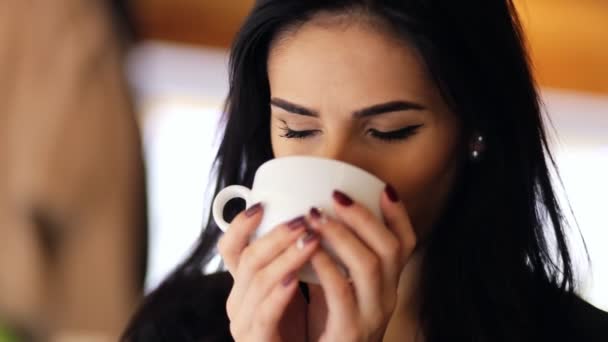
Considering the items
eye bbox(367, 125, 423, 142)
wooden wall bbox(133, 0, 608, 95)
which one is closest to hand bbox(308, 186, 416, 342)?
eye bbox(367, 125, 423, 142)

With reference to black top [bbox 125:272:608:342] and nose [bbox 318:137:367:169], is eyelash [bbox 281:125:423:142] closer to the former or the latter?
nose [bbox 318:137:367:169]

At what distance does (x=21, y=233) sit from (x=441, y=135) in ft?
1.45

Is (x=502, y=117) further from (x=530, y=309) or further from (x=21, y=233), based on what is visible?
(x=21, y=233)

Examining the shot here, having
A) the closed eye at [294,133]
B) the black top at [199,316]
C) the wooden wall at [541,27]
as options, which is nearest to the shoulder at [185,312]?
the black top at [199,316]

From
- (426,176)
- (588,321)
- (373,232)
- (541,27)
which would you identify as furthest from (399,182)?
(541,27)

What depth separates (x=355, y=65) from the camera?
0.84 meters

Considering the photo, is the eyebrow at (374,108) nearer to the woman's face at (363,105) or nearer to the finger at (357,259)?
the woman's face at (363,105)

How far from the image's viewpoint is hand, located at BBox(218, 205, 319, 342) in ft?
2.42

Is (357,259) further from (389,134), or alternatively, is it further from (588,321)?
(588,321)

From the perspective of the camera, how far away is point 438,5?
0.86 m

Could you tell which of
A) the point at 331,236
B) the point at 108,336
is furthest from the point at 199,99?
the point at 331,236

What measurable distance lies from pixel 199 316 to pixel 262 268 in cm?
35

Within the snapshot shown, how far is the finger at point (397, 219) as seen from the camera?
76 centimetres

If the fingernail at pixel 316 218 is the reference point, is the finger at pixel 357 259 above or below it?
below
